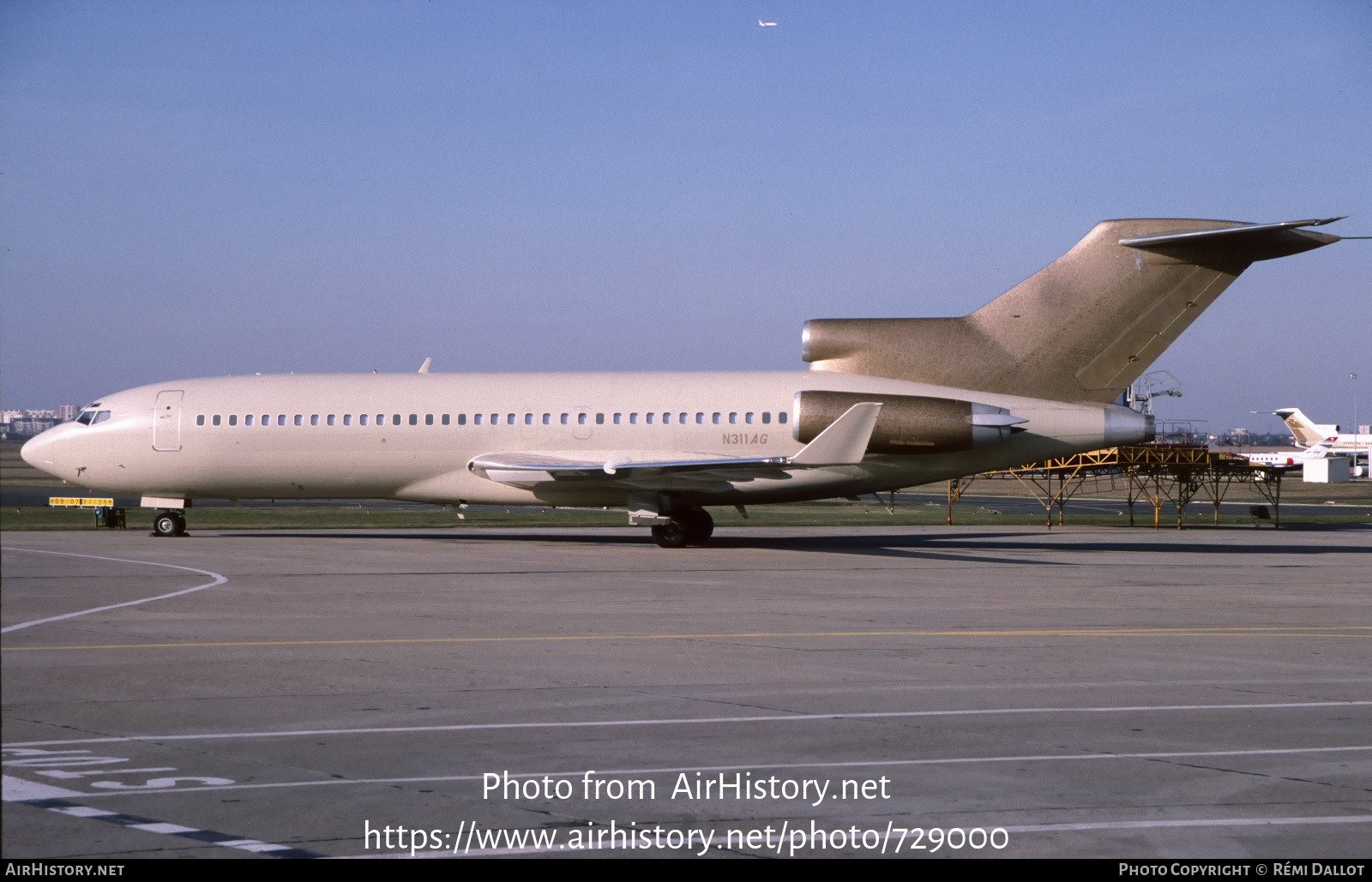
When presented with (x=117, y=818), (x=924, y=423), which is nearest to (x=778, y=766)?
(x=117, y=818)

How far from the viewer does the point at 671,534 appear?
26.1 meters

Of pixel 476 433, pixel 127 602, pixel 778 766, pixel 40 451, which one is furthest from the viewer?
pixel 40 451

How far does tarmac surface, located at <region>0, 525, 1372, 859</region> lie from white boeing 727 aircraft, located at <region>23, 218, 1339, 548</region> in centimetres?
679

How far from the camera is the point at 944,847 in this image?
5746 millimetres

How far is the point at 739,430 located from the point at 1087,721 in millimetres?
17825

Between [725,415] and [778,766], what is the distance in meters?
19.2

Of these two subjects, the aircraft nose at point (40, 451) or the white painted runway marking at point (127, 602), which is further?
the aircraft nose at point (40, 451)

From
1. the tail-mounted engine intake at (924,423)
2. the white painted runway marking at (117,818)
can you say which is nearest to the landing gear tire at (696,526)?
the tail-mounted engine intake at (924,423)

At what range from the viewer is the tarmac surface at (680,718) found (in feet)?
19.5

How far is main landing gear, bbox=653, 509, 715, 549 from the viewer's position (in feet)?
85.7

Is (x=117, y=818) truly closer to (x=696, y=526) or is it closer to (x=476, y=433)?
(x=696, y=526)

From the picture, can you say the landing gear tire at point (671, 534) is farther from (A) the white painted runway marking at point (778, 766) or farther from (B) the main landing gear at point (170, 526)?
(A) the white painted runway marking at point (778, 766)

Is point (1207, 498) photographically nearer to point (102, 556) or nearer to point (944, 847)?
point (102, 556)

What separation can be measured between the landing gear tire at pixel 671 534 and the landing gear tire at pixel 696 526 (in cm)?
10
